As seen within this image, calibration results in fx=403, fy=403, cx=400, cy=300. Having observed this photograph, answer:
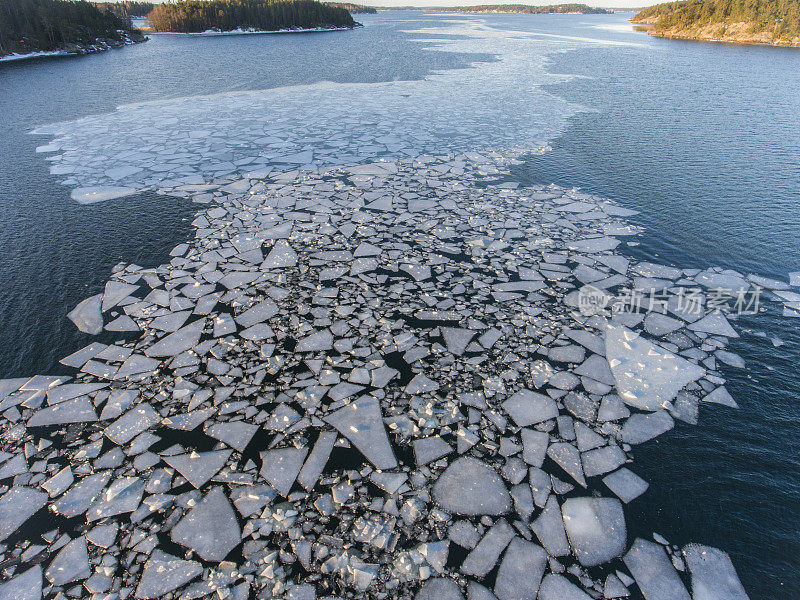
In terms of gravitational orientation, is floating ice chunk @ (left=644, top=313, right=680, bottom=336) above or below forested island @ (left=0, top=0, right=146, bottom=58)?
below

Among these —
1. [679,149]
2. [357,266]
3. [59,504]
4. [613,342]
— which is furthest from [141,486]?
[679,149]

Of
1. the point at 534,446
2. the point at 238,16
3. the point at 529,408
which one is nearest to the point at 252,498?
the point at 534,446

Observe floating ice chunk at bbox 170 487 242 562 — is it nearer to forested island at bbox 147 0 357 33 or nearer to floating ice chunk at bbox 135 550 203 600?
floating ice chunk at bbox 135 550 203 600

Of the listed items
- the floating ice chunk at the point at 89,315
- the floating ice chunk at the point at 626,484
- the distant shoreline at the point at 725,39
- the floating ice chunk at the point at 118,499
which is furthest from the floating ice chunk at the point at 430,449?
the distant shoreline at the point at 725,39

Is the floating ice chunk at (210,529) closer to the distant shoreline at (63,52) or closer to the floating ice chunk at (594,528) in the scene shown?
the floating ice chunk at (594,528)

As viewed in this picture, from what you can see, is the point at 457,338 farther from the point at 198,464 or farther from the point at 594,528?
the point at 198,464

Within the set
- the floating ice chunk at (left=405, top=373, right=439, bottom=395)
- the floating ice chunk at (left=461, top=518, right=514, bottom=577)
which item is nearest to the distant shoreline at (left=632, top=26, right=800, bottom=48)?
the floating ice chunk at (left=405, top=373, right=439, bottom=395)
